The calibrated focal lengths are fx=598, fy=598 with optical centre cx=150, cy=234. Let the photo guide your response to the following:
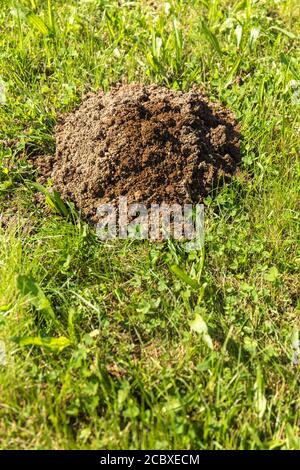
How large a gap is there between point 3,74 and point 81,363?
2.05 m

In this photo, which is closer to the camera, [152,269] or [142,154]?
[152,269]

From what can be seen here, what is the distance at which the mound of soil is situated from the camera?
10.3 ft

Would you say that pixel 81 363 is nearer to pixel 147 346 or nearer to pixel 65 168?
pixel 147 346

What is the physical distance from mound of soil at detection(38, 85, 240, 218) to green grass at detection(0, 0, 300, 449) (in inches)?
5.5

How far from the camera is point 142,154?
3152 mm

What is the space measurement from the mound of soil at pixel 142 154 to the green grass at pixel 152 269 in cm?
14

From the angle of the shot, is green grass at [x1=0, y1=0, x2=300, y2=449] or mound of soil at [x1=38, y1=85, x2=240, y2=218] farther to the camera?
mound of soil at [x1=38, y1=85, x2=240, y2=218]

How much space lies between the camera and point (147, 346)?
2.75 meters

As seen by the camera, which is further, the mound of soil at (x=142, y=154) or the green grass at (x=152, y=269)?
the mound of soil at (x=142, y=154)

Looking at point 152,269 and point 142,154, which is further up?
point 142,154

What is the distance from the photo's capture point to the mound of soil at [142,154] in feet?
10.3

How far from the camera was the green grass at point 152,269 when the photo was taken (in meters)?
2.48

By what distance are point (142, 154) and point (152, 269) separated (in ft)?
2.06

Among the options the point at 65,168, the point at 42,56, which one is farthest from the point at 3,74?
the point at 65,168
